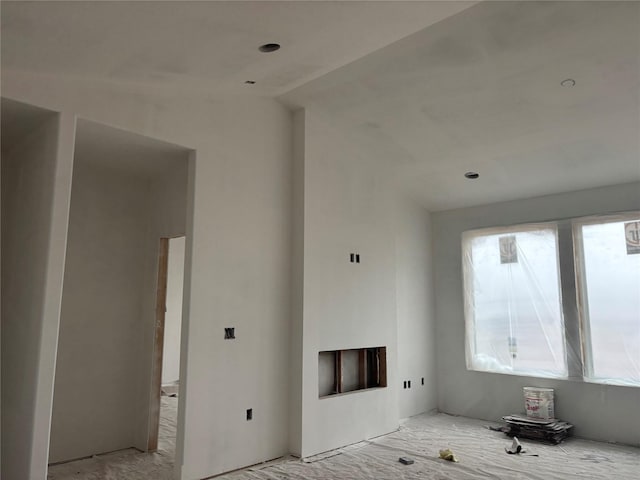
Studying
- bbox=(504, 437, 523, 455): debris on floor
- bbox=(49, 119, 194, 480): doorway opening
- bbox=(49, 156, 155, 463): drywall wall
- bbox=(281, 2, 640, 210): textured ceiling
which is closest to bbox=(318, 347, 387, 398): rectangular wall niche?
bbox=(504, 437, 523, 455): debris on floor

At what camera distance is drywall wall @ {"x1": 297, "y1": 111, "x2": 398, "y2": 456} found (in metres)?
4.72

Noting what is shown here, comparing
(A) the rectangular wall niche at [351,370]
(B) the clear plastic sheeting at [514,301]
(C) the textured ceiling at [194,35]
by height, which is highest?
(C) the textured ceiling at [194,35]

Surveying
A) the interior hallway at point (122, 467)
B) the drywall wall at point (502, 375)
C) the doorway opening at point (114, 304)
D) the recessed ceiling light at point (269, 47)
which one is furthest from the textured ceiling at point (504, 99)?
the interior hallway at point (122, 467)

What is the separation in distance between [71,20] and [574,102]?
3959 millimetres

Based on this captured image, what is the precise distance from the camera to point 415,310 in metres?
6.60

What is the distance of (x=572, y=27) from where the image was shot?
3.24m

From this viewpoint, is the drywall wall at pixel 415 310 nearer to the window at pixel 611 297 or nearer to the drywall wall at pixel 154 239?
the window at pixel 611 297

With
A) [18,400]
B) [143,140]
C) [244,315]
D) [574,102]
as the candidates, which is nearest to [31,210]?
[143,140]

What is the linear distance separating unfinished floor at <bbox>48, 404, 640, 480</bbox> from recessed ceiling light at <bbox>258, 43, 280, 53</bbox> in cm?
340

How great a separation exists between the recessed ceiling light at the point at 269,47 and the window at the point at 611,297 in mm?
4382

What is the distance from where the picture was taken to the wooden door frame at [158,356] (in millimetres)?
4625

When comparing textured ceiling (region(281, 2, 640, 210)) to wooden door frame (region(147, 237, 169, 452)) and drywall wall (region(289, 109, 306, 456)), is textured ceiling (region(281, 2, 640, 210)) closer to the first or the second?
drywall wall (region(289, 109, 306, 456))

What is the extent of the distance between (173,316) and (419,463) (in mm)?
5969

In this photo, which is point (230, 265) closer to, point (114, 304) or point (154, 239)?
point (154, 239)
